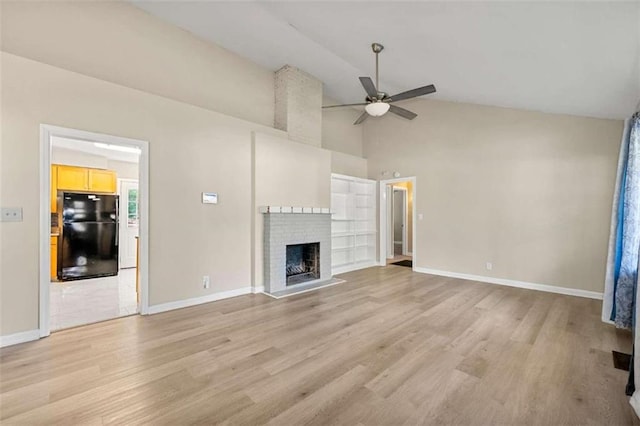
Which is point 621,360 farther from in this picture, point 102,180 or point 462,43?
point 102,180

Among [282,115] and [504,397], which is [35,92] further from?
[504,397]

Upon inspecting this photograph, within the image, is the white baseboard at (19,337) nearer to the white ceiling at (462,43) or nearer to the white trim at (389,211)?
the white ceiling at (462,43)

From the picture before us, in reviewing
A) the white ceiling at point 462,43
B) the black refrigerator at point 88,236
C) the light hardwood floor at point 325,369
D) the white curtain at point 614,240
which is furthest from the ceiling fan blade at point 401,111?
the black refrigerator at point 88,236

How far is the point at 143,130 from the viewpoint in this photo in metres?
3.44

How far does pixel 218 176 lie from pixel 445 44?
3.32 meters

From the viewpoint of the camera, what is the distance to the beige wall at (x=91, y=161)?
579cm

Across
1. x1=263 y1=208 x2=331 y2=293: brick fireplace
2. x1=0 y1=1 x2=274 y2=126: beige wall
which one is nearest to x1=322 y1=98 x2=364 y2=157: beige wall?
x1=0 y1=1 x2=274 y2=126: beige wall

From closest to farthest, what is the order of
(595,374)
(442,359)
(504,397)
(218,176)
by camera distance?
1. (504,397)
2. (595,374)
3. (442,359)
4. (218,176)

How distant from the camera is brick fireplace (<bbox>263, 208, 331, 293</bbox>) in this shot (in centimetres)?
450

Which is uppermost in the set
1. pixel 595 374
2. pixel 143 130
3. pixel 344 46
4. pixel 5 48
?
pixel 344 46

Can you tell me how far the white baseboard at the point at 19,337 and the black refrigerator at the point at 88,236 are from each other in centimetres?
322

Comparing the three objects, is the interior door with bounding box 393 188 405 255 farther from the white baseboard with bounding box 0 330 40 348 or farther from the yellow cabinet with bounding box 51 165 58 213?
the yellow cabinet with bounding box 51 165 58 213

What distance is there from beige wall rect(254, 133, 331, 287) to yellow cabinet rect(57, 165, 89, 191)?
4.17 m

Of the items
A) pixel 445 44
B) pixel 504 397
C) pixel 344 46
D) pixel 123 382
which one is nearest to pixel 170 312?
pixel 123 382
